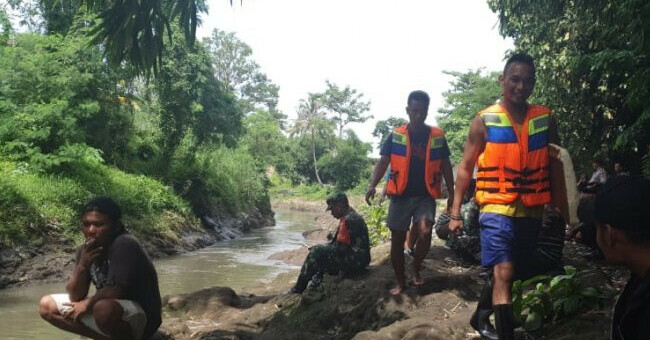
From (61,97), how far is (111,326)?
435 inches

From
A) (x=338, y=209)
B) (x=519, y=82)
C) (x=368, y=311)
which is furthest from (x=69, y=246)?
(x=519, y=82)

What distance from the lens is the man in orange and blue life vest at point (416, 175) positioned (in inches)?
197

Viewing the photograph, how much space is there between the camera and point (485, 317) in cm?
364

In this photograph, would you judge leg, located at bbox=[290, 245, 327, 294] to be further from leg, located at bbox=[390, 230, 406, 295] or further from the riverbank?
the riverbank

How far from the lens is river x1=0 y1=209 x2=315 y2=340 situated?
21.5ft

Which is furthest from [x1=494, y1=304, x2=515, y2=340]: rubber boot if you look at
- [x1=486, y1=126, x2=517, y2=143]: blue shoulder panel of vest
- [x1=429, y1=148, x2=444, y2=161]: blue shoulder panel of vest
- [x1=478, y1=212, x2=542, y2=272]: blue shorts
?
[x1=429, y1=148, x2=444, y2=161]: blue shoulder panel of vest

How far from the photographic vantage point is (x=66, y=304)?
385cm

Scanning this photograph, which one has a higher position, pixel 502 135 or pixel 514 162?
pixel 502 135

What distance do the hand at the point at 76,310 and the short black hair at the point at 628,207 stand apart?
10.9 feet

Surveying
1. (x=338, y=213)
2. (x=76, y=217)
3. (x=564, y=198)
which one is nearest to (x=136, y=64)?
(x=338, y=213)

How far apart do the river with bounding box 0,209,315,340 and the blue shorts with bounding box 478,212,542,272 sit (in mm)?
4627

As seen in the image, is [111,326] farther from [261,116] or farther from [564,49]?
[261,116]

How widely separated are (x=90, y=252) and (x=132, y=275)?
0.37 meters

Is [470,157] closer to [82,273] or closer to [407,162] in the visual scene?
[407,162]
